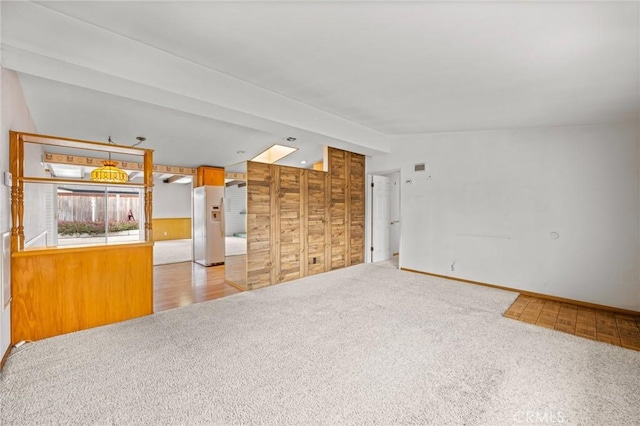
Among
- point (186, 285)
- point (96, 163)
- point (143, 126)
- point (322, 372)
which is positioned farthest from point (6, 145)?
point (96, 163)

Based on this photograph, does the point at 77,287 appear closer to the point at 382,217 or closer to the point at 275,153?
the point at 275,153

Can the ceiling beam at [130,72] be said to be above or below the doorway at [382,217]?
above

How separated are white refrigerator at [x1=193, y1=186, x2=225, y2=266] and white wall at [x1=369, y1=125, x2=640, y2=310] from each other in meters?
4.28

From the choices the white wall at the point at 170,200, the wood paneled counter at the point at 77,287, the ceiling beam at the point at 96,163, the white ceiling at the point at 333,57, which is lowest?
the wood paneled counter at the point at 77,287

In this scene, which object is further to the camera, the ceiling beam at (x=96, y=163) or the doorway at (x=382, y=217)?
the doorway at (x=382, y=217)

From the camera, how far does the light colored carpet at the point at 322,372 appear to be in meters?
1.73

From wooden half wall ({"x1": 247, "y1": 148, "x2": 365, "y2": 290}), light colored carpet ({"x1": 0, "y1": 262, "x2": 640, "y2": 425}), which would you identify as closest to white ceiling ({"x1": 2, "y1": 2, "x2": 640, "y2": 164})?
wooden half wall ({"x1": 247, "y1": 148, "x2": 365, "y2": 290})

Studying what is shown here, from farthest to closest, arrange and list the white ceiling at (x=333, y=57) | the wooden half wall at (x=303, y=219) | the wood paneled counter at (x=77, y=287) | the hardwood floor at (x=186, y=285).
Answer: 1. the wooden half wall at (x=303, y=219)
2. the hardwood floor at (x=186, y=285)
3. the wood paneled counter at (x=77, y=287)
4. the white ceiling at (x=333, y=57)

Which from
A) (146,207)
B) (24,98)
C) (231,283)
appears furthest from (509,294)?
(24,98)

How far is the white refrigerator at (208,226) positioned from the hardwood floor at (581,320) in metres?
5.62

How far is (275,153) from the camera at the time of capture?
7.06m

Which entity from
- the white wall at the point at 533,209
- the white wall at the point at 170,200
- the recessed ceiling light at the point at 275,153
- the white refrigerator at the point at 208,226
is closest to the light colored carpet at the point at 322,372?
the white wall at the point at 533,209

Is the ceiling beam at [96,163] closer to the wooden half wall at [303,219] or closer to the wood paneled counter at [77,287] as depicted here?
the wooden half wall at [303,219]

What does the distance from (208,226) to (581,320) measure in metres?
6.51
